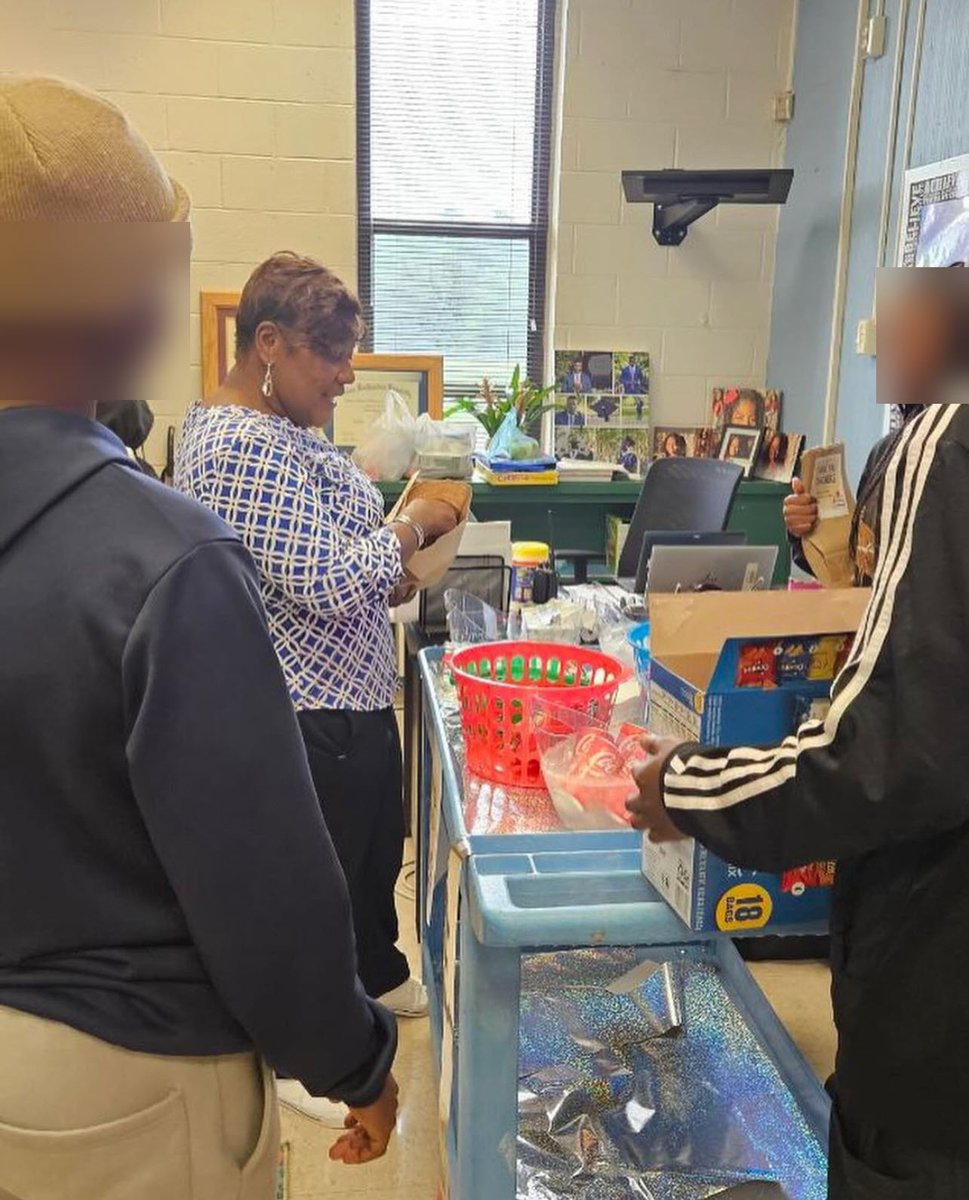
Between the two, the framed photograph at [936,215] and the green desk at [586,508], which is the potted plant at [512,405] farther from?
the framed photograph at [936,215]

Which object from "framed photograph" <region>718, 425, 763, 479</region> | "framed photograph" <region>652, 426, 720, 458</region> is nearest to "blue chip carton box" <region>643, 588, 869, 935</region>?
"framed photograph" <region>718, 425, 763, 479</region>

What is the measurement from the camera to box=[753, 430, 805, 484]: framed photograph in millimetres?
4066

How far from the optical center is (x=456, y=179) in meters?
4.34

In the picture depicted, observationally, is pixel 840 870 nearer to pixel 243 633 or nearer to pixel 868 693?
pixel 868 693

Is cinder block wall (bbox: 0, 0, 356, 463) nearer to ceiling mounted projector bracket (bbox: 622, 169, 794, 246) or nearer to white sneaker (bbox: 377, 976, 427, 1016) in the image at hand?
ceiling mounted projector bracket (bbox: 622, 169, 794, 246)

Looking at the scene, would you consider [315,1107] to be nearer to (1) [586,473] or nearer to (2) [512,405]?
(1) [586,473]

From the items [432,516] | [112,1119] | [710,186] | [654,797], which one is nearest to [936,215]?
[710,186]

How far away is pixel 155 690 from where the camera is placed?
73cm

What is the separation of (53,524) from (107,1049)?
40cm

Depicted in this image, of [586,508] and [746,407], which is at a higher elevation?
[746,407]

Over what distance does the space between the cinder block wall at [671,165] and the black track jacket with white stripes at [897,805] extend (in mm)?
3618

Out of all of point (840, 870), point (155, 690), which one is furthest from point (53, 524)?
point (840, 870)

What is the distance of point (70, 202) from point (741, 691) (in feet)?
2.25

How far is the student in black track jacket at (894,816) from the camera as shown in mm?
799
